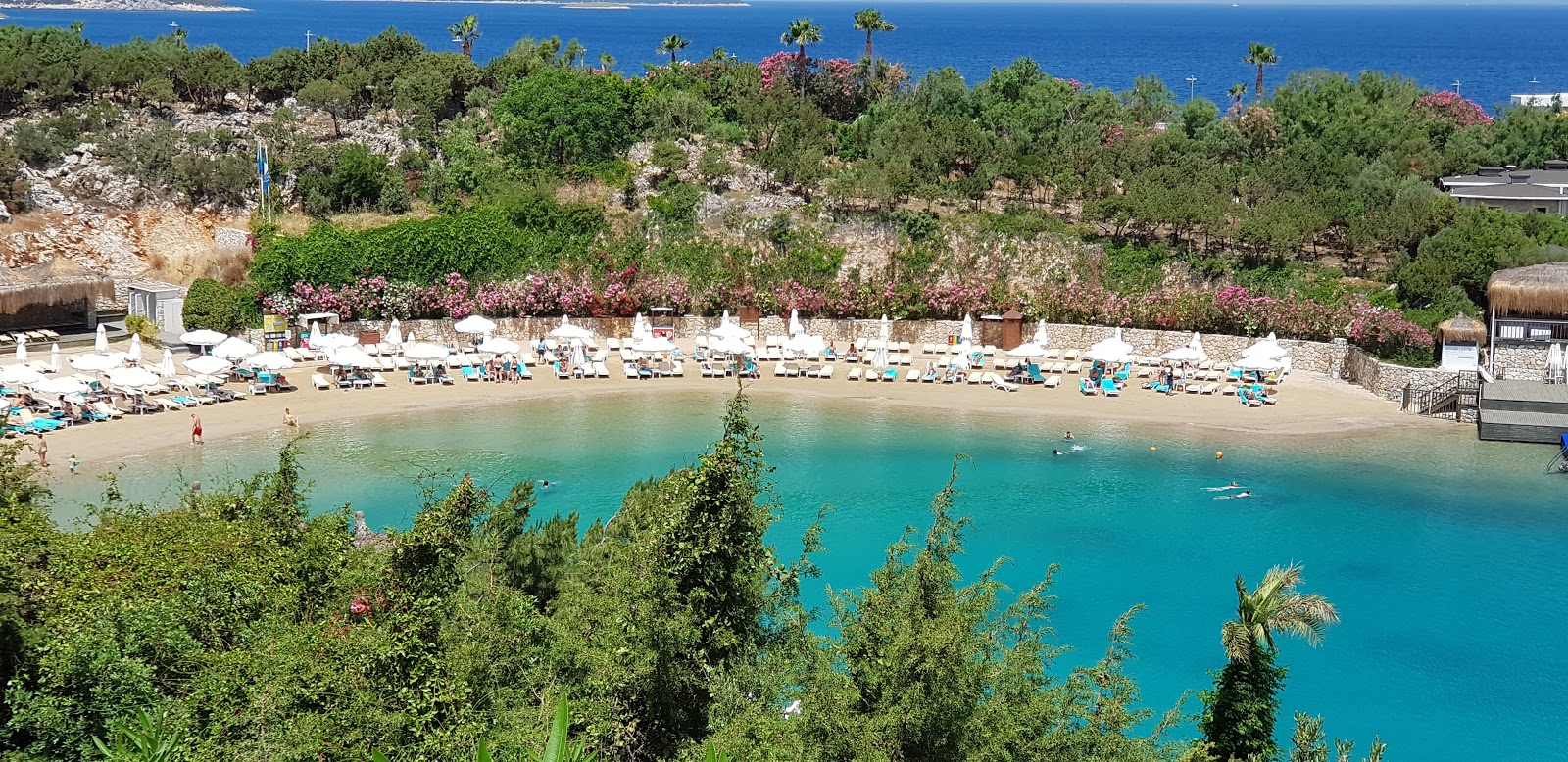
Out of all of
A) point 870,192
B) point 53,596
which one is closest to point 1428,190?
point 870,192

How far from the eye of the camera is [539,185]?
4728cm

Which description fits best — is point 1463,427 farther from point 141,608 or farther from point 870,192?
point 141,608

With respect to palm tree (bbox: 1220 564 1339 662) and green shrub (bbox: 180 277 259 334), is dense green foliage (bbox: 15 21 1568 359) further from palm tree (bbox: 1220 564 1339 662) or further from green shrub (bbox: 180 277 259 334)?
palm tree (bbox: 1220 564 1339 662)

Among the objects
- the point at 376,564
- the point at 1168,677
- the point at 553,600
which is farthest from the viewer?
the point at 1168,677

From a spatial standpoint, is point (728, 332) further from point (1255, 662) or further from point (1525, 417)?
point (1255, 662)

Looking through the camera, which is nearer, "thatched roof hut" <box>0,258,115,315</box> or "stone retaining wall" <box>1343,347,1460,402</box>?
"stone retaining wall" <box>1343,347,1460,402</box>

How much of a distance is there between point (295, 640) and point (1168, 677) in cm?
1394

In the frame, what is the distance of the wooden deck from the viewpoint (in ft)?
112

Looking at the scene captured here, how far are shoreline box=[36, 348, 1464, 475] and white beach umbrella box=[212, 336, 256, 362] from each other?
4.48ft

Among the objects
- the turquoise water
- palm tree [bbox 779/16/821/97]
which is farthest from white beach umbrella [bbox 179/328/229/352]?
palm tree [bbox 779/16/821/97]

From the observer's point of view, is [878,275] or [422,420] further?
[878,275]

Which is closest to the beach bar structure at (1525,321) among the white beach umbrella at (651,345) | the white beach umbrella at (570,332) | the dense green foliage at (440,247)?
the white beach umbrella at (651,345)

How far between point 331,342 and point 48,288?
8813 mm

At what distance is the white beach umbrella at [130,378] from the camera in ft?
110
